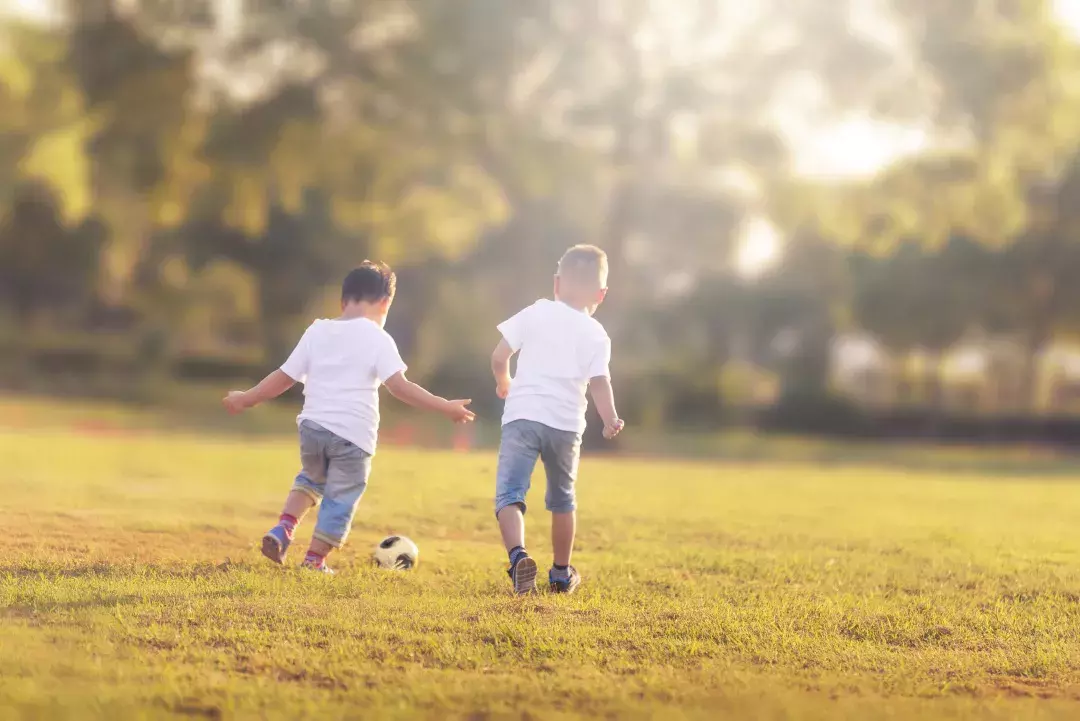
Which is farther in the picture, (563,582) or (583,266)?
(583,266)

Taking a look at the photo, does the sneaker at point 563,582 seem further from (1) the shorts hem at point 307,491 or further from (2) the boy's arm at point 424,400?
(1) the shorts hem at point 307,491

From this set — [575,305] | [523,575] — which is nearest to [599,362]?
[575,305]

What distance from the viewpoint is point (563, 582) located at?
6.46 metres

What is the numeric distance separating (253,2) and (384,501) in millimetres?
23537

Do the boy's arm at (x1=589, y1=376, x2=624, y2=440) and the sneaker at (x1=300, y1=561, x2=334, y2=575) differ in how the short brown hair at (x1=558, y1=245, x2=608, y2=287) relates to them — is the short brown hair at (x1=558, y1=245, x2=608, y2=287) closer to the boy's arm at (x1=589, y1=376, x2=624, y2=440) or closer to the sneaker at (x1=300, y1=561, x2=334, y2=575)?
the boy's arm at (x1=589, y1=376, x2=624, y2=440)

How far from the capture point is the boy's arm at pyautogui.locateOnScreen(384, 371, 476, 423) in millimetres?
6684

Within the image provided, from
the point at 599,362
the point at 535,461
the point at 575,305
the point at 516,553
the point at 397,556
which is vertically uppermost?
the point at 575,305

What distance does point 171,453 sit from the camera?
17.5 meters

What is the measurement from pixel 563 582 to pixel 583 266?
5.82ft

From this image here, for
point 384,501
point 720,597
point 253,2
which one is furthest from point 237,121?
point 720,597

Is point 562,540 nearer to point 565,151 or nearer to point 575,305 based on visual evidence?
point 575,305

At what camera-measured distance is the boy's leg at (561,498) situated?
21.4ft

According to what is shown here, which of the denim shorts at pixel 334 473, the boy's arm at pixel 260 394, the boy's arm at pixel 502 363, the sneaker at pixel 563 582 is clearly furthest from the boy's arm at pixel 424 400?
the sneaker at pixel 563 582

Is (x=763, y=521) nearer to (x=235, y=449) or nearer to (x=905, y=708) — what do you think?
(x=905, y=708)
